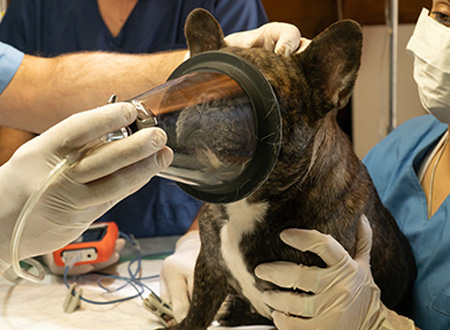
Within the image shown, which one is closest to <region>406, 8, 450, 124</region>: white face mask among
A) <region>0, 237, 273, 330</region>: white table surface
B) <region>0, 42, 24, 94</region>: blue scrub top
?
<region>0, 237, 273, 330</region>: white table surface

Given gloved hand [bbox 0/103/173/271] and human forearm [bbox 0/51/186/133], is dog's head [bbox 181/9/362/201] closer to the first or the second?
gloved hand [bbox 0/103/173/271]

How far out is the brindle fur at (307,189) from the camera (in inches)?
32.4

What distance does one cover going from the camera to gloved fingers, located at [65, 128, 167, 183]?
2.05ft

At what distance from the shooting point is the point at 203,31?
96cm

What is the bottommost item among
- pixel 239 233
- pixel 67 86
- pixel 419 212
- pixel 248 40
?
pixel 419 212

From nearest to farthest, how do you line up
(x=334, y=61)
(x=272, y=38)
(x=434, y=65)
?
(x=334, y=61) → (x=272, y=38) → (x=434, y=65)

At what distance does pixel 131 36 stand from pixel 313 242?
4.24 feet

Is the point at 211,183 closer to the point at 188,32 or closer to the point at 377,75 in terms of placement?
the point at 188,32

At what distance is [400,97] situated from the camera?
256cm

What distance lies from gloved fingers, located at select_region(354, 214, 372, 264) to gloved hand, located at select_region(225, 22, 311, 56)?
0.38m

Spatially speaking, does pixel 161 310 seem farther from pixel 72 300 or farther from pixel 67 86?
pixel 67 86

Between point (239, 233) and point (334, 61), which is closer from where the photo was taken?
point (334, 61)

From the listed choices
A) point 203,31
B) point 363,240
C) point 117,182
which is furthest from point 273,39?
point 117,182

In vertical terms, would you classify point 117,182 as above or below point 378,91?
above
